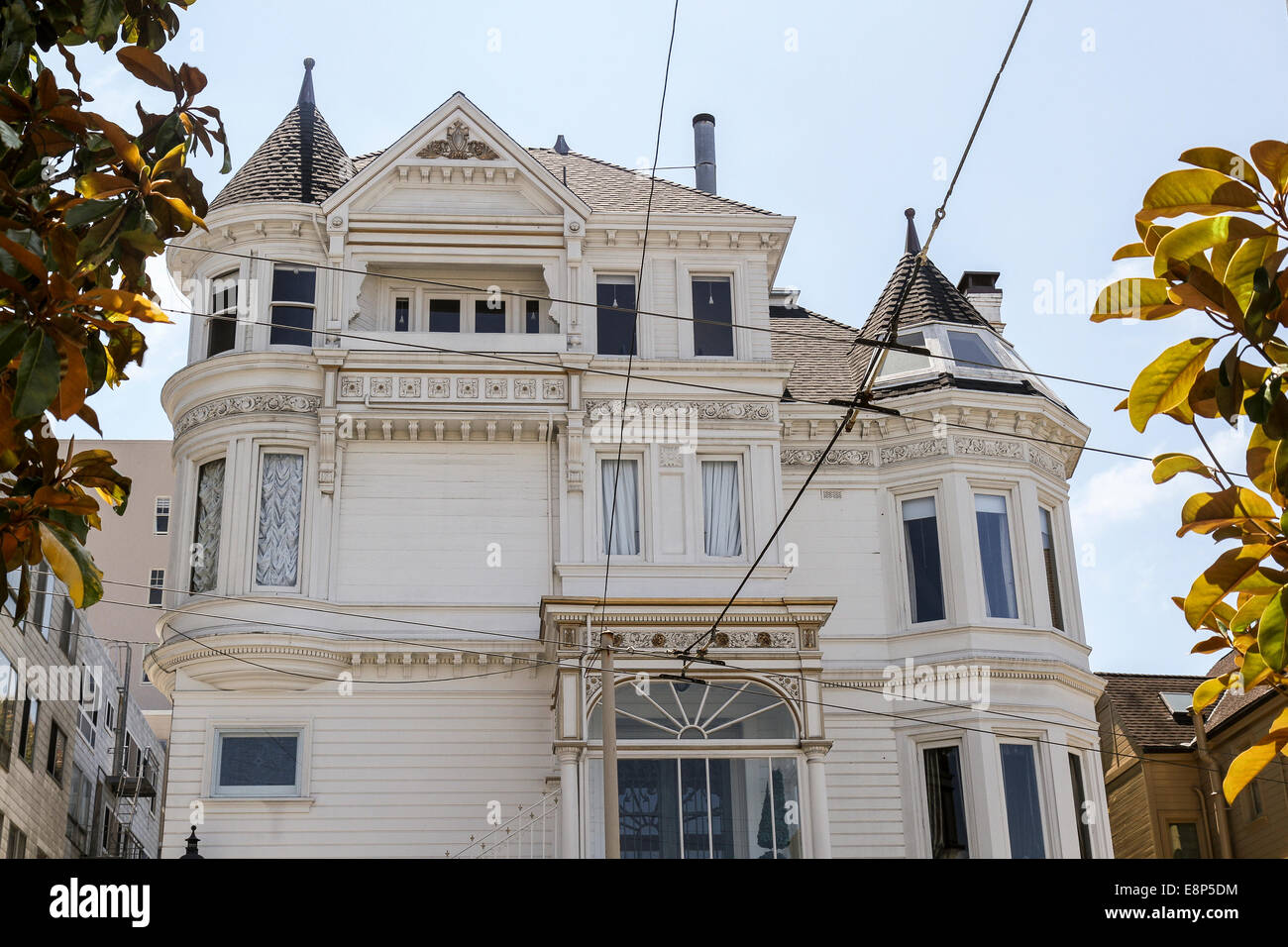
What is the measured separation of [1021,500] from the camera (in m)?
25.5

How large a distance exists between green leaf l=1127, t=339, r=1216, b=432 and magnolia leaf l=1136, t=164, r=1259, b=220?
0.39 meters

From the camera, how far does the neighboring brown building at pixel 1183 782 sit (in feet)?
113

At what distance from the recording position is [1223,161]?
4.41 metres

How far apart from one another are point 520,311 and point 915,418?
7035 mm

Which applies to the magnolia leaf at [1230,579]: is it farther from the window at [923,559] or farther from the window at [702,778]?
the window at [923,559]

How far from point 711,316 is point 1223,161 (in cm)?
2199

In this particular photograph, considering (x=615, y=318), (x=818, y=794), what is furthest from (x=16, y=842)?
(x=818, y=794)

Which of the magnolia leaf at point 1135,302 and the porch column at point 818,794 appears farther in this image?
the porch column at point 818,794

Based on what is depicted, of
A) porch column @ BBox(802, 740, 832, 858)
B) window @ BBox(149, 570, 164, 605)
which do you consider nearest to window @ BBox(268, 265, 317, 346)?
porch column @ BBox(802, 740, 832, 858)

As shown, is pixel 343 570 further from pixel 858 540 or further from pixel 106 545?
pixel 106 545

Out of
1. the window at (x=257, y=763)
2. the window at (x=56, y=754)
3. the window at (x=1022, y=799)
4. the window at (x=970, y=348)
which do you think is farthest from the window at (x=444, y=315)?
the window at (x=56, y=754)

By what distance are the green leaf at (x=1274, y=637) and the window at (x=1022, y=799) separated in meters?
20.0
